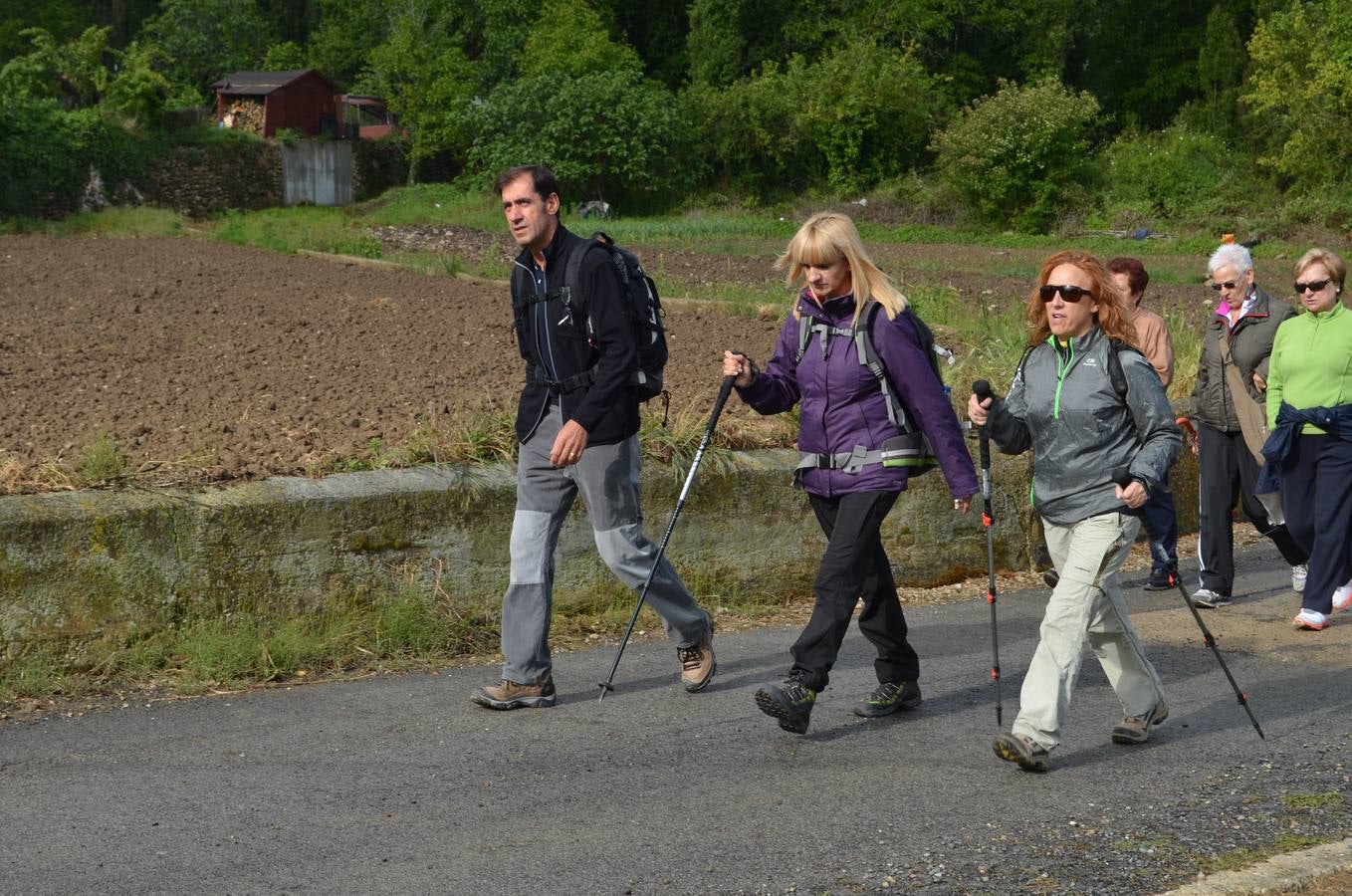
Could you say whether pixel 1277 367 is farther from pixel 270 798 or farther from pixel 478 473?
pixel 270 798

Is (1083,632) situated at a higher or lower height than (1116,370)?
lower

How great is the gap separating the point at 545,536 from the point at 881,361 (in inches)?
60.1

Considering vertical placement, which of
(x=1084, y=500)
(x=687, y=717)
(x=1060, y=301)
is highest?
(x=1060, y=301)

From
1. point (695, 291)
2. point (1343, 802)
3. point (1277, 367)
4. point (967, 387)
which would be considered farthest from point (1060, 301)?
point (695, 291)

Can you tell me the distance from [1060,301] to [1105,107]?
175 ft

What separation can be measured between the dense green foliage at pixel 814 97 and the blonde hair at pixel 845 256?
33.7 metres

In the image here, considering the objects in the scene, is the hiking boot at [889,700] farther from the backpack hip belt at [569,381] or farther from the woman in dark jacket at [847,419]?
the backpack hip belt at [569,381]

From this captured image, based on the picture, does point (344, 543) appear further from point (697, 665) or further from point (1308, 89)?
point (1308, 89)

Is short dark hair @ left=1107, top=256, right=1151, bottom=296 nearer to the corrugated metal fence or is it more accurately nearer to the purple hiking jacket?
the purple hiking jacket

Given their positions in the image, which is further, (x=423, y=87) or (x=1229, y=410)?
(x=423, y=87)

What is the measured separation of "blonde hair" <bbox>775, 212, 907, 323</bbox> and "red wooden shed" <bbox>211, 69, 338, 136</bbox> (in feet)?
169

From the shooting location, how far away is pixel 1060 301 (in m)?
5.73

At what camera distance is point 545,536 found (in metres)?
6.34

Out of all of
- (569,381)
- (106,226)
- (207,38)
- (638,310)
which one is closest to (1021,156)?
(106,226)
